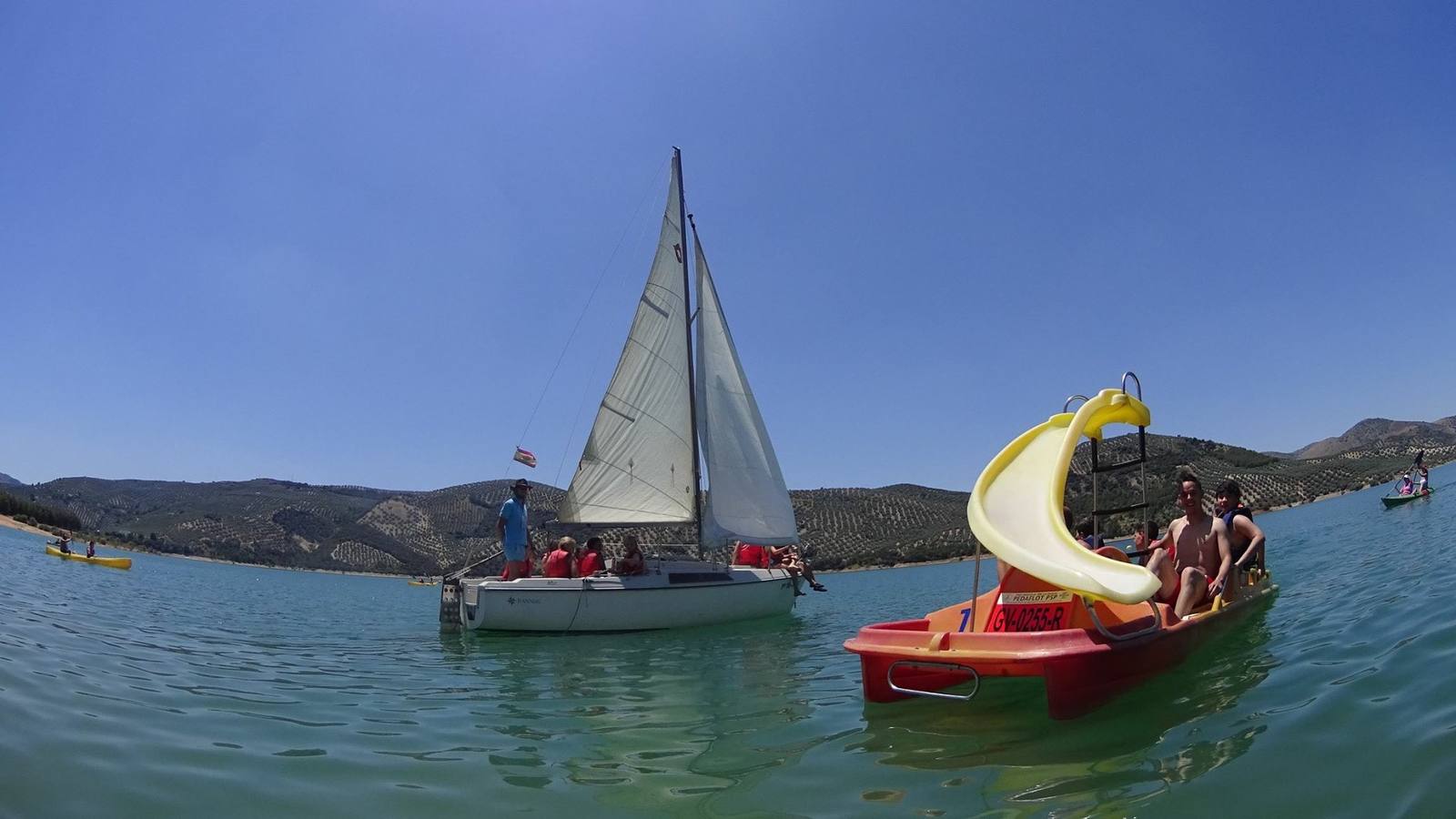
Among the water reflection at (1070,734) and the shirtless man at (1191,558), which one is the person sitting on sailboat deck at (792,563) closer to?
the shirtless man at (1191,558)

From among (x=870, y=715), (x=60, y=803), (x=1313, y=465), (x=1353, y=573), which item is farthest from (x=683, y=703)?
(x=1313, y=465)

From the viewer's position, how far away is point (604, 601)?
1617 cm

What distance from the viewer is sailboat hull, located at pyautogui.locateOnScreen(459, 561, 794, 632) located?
15852 millimetres

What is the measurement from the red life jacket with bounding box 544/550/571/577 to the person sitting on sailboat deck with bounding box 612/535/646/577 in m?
1.06

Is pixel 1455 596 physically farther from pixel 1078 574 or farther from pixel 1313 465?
pixel 1313 465

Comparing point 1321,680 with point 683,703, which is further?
point 683,703

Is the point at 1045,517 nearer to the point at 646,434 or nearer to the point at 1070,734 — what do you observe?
the point at 1070,734

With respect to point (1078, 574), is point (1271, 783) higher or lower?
lower

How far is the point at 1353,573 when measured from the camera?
13625mm

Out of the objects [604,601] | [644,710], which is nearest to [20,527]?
[604,601]

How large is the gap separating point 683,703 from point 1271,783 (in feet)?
18.1

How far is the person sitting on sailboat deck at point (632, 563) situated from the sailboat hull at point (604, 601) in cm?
16

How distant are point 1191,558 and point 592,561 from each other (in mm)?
11702

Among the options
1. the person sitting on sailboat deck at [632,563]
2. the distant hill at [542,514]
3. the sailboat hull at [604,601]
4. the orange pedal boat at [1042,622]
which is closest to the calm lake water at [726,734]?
the orange pedal boat at [1042,622]
